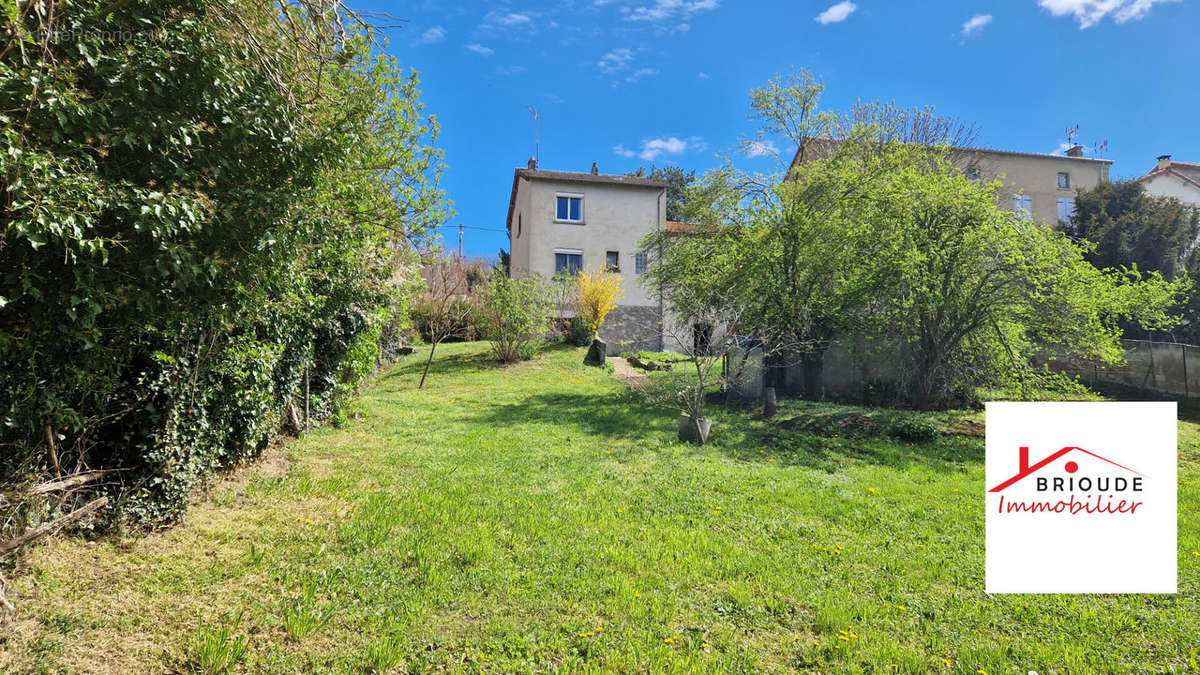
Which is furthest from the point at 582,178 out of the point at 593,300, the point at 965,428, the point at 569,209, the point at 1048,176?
the point at 1048,176

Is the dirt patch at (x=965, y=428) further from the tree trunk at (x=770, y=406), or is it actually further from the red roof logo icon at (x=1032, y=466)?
the red roof logo icon at (x=1032, y=466)

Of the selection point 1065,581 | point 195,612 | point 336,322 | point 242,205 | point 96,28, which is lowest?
point 1065,581

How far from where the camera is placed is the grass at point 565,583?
292 cm

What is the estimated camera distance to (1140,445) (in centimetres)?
472

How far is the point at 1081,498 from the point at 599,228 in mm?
23740

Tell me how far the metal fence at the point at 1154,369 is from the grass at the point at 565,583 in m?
9.79

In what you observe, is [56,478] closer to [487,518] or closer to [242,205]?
[242,205]

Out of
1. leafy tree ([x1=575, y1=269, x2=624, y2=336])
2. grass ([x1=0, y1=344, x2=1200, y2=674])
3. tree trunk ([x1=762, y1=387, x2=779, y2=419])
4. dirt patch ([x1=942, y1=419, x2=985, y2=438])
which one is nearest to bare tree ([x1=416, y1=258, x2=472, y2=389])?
leafy tree ([x1=575, y1=269, x2=624, y2=336])

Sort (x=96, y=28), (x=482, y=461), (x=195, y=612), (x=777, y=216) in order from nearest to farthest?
(x=96, y=28) → (x=195, y=612) → (x=482, y=461) → (x=777, y=216)

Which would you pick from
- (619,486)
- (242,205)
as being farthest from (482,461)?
(242,205)

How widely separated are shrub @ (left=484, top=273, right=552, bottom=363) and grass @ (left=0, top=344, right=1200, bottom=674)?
37.8 ft

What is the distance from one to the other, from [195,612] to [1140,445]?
25.3 feet

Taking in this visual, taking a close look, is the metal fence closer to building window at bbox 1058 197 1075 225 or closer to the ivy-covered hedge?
the ivy-covered hedge

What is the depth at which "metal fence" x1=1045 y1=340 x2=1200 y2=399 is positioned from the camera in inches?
524
